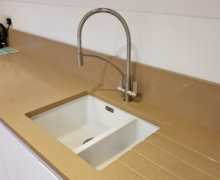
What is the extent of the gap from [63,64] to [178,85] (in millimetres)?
833

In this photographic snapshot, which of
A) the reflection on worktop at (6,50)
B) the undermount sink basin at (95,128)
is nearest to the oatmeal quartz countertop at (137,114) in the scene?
the undermount sink basin at (95,128)

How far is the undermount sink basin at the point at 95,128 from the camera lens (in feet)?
3.06

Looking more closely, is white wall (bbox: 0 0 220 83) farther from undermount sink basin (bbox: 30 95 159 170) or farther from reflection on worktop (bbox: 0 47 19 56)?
reflection on worktop (bbox: 0 47 19 56)

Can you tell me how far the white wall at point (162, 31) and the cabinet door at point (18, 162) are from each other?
618mm

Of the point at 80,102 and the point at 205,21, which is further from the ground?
the point at 205,21

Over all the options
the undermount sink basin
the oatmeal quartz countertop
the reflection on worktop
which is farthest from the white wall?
the reflection on worktop

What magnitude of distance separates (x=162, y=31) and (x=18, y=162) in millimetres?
841

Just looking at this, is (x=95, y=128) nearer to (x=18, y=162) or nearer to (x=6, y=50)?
(x=18, y=162)

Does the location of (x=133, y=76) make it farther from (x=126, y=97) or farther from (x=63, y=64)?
(x=63, y=64)

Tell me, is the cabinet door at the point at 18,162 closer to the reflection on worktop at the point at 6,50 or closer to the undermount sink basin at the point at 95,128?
the undermount sink basin at the point at 95,128

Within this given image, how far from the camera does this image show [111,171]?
2.27ft

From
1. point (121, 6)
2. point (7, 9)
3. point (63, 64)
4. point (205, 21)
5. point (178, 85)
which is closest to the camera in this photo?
point (205, 21)

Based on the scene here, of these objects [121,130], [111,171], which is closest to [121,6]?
[121,130]

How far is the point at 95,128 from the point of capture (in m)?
1.23
